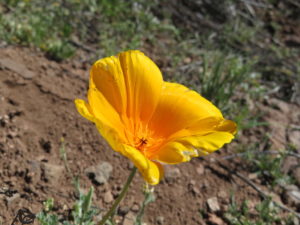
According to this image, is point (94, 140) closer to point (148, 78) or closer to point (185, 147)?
point (148, 78)

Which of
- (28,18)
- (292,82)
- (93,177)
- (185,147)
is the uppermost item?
(185,147)

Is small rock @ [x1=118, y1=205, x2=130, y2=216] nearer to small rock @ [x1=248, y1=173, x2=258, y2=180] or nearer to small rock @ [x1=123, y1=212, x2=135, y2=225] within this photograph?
small rock @ [x1=123, y1=212, x2=135, y2=225]

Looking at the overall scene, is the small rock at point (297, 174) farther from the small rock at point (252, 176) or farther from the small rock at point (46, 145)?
the small rock at point (46, 145)

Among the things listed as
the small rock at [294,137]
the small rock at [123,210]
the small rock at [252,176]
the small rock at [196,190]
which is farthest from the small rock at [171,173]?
the small rock at [294,137]

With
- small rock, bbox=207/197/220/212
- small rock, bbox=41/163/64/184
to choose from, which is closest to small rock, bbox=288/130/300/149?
small rock, bbox=207/197/220/212

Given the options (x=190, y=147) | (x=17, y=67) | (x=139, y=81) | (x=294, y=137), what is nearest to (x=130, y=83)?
(x=139, y=81)

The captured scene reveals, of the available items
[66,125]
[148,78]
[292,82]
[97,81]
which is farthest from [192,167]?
[292,82]
